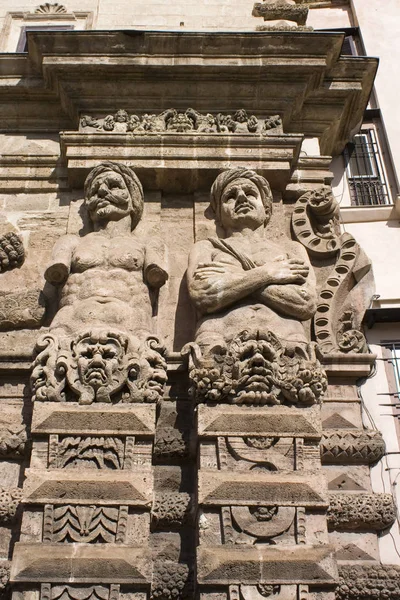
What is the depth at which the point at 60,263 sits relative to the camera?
6.14m

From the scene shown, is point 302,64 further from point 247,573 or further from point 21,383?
point 247,573

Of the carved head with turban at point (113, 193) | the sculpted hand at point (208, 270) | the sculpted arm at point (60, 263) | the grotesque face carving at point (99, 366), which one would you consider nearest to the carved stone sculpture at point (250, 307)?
the sculpted hand at point (208, 270)

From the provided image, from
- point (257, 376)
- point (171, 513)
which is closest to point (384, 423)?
point (257, 376)

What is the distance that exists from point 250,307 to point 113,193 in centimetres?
171

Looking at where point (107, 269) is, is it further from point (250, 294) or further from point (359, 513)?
point (359, 513)

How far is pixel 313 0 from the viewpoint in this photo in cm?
1095

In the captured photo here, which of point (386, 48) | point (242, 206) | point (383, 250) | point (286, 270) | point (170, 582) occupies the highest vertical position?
point (386, 48)

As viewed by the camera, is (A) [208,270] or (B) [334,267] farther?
(B) [334,267]

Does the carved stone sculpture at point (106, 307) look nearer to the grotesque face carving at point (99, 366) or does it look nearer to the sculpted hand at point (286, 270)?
the grotesque face carving at point (99, 366)

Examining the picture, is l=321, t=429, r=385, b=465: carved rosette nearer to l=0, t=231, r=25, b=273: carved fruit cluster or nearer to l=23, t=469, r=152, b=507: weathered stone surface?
l=23, t=469, r=152, b=507: weathered stone surface

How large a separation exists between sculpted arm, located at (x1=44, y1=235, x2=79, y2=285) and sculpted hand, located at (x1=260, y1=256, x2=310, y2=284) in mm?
1591

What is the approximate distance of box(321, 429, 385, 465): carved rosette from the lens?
555 cm

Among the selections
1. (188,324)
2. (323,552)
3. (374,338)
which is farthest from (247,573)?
(374,338)

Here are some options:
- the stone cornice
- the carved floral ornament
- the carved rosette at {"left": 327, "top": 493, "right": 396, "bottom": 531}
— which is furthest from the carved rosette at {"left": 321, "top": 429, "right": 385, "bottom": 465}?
the stone cornice
